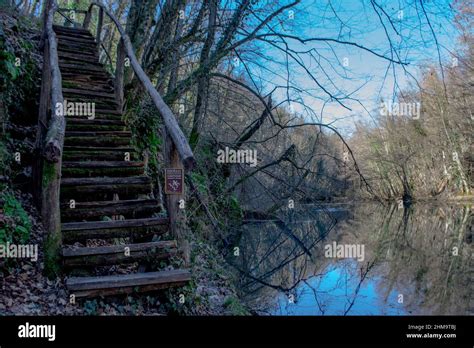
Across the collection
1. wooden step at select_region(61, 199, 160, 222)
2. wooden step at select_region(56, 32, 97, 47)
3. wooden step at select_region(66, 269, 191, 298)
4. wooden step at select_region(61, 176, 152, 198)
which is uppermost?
wooden step at select_region(56, 32, 97, 47)

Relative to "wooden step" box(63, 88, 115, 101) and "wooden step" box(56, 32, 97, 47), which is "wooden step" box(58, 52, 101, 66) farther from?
"wooden step" box(63, 88, 115, 101)

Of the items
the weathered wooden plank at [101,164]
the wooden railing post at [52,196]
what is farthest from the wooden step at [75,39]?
the wooden railing post at [52,196]

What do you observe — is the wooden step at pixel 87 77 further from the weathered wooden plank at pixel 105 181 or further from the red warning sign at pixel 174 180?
the red warning sign at pixel 174 180

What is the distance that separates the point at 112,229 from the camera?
442 centimetres

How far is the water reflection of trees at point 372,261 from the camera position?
7109 mm

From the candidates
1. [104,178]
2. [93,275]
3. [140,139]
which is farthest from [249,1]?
[93,275]

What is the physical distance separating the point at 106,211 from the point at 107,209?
0.09ft

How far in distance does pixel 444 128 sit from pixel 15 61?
27.1 meters

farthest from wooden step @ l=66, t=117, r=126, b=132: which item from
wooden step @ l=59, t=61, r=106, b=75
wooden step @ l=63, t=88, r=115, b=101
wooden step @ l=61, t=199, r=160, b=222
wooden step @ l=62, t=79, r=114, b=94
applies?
wooden step @ l=59, t=61, r=106, b=75

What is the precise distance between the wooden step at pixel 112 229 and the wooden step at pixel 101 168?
106cm

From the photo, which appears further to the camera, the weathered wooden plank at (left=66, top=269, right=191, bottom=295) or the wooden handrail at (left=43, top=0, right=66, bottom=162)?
the wooden handrail at (left=43, top=0, right=66, bottom=162)

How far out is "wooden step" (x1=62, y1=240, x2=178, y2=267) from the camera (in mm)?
3973

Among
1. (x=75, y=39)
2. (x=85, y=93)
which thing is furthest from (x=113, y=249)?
(x=75, y=39)

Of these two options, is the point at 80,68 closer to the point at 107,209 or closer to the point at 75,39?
the point at 75,39
